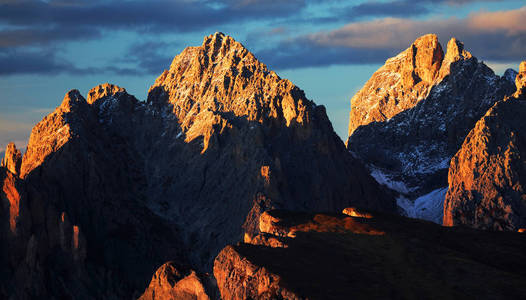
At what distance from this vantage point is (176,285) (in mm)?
145250

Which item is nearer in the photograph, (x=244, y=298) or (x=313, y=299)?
(x=313, y=299)

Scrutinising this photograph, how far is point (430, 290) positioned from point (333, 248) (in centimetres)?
1929

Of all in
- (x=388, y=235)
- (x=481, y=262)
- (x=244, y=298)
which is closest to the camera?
(x=244, y=298)

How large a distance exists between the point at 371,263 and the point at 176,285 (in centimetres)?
2757

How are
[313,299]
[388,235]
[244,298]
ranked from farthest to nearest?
[388,235], [244,298], [313,299]

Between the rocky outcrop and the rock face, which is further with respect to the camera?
the rocky outcrop

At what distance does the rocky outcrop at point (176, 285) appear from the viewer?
140 metres

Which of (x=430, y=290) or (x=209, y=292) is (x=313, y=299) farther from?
(x=209, y=292)

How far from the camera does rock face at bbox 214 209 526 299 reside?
403ft

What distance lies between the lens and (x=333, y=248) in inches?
5487

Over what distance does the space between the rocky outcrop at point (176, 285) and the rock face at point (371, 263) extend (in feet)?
15.7

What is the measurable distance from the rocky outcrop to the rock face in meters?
4.78

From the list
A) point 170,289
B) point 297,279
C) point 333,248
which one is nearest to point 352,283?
point 297,279

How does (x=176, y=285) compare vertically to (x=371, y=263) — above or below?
below
